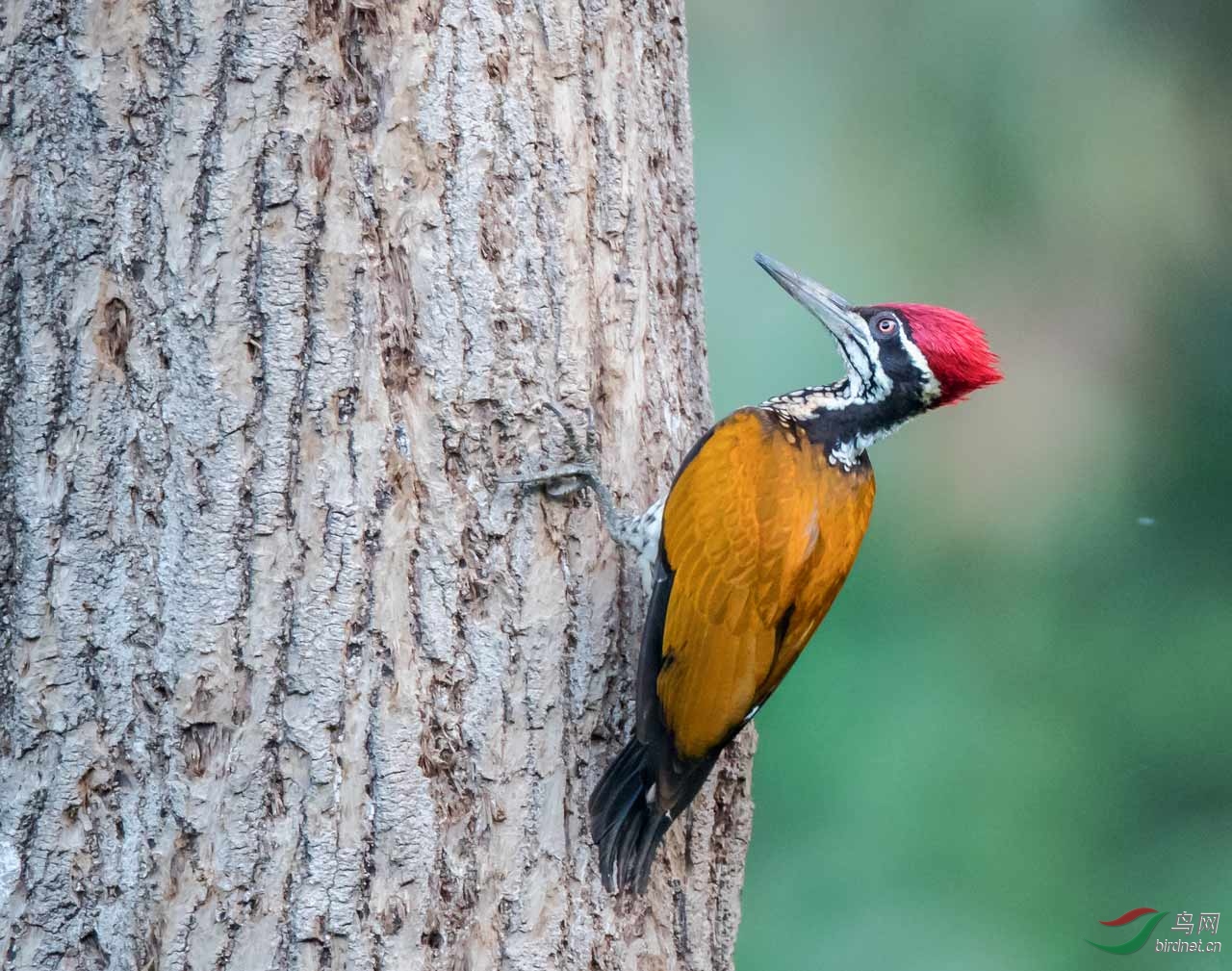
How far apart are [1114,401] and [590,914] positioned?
76.0 inches

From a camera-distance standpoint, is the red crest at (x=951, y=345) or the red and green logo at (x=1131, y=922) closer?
the red crest at (x=951, y=345)

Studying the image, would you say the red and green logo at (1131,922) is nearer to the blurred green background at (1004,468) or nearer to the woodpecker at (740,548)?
the blurred green background at (1004,468)

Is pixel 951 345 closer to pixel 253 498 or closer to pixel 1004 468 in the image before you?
pixel 1004 468

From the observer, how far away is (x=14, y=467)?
1661mm

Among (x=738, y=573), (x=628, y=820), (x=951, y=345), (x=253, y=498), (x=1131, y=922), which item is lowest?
(x=1131, y=922)

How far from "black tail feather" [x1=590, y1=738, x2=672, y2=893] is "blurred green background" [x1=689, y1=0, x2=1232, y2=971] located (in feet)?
3.35

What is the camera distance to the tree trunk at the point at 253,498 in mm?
1609

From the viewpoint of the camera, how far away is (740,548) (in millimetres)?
1967

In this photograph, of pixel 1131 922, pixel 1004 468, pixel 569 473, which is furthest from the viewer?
pixel 1004 468

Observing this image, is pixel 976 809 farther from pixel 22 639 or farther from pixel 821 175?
pixel 22 639

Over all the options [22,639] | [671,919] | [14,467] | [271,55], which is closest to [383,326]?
[271,55]

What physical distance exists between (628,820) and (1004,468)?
1.57 metres

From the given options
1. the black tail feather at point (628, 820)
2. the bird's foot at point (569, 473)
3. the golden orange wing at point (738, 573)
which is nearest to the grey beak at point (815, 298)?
the golden orange wing at point (738, 573)

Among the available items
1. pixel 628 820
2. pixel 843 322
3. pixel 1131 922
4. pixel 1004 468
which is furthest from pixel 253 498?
pixel 1131 922
